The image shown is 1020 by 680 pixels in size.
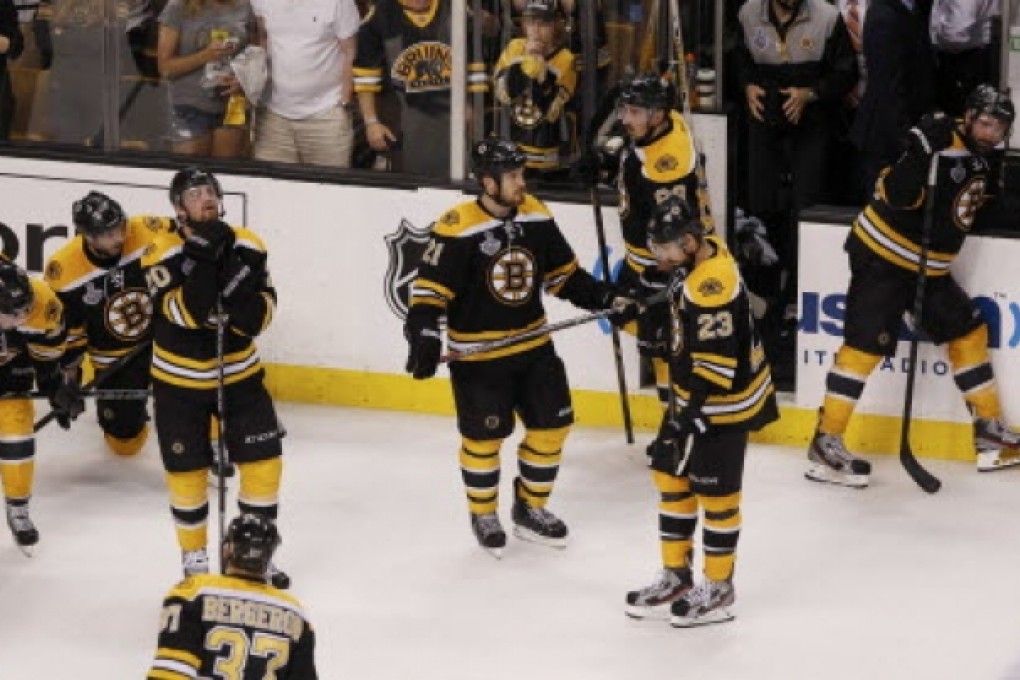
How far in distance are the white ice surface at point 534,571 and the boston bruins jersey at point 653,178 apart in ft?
2.67

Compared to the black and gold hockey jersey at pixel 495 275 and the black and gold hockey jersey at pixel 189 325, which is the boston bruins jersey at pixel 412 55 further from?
the black and gold hockey jersey at pixel 189 325

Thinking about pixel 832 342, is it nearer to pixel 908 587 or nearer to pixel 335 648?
pixel 908 587

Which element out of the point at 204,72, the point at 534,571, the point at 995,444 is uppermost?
the point at 204,72

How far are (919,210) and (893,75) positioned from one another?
82 centimetres

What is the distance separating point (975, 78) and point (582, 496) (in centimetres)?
208

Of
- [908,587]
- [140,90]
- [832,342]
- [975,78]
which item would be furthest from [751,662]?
[140,90]

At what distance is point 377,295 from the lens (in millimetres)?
10352

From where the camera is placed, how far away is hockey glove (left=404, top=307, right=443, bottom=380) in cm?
859

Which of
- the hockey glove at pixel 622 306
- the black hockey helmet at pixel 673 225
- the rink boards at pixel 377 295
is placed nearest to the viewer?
the black hockey helmet at pixel 673 225

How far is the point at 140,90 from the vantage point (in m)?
10.7

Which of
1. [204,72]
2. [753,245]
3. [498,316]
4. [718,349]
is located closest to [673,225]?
[718,349]

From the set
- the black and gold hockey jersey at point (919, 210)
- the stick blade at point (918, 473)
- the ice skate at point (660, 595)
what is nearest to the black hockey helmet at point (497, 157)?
the ice skate at point (660, 595)

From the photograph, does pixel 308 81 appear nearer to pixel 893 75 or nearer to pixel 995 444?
pixel 893 75

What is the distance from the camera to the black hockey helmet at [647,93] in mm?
9234
